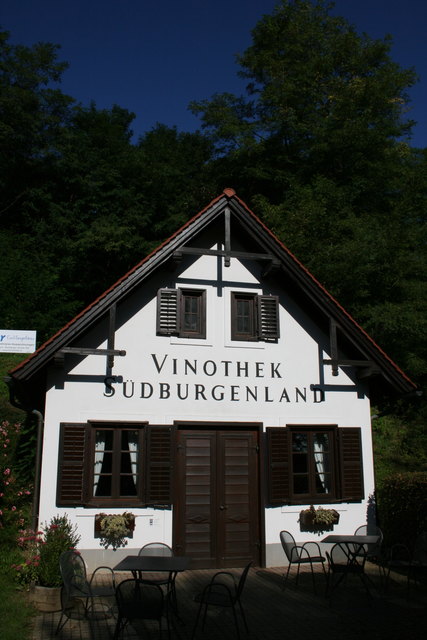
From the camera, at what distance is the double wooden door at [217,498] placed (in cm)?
1053

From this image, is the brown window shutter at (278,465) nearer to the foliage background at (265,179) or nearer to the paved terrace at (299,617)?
the paved terrace at (299,617)

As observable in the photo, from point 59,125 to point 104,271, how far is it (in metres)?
7.69

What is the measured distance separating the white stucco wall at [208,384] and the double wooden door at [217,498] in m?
0.31

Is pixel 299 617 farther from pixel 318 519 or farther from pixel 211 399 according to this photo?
pixel 211 399

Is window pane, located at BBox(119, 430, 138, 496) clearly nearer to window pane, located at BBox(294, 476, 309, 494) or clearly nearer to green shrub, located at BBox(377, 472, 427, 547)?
window pane, located at BBox(294, 476, 309, 494)

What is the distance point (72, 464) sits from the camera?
32.9 feet

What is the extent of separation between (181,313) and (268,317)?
1.80 m

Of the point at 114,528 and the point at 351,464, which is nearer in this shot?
the point at 114,528

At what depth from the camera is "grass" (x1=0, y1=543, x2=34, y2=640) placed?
6.60m

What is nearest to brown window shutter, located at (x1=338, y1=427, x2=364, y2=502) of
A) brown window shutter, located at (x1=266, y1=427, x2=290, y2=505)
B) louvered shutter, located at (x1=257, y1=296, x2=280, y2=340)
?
brown window shutter, located at (x1=266, y1=427, x2=290, y2=505)

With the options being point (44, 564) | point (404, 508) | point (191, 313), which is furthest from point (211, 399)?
point (44, 564)

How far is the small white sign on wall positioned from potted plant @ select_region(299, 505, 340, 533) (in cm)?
663

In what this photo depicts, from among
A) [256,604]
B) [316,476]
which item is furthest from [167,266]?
[256,604]

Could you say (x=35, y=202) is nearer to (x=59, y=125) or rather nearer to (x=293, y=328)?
(x=59, y=125)
